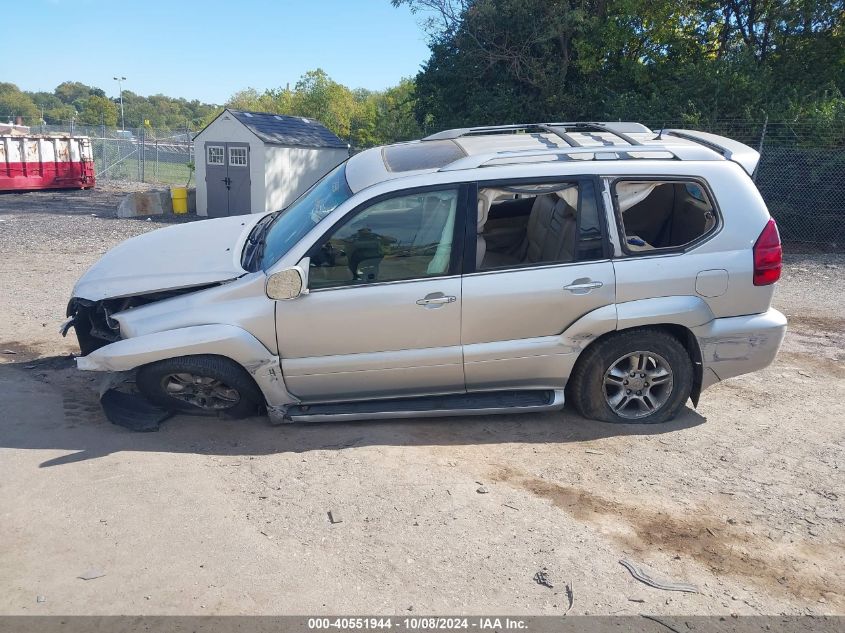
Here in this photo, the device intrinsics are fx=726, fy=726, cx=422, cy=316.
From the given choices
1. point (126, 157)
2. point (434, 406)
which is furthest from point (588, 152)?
point (126, 157)

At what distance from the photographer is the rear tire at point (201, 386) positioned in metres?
4.68

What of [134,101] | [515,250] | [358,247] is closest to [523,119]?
[515,250]

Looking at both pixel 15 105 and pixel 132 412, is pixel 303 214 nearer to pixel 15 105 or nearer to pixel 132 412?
pixel 132 412

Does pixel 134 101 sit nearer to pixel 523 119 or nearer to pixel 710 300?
pixel 523 119

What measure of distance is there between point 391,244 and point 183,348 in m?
1.48

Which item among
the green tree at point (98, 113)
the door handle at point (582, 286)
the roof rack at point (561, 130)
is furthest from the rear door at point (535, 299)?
the green tree at point (98, 113)

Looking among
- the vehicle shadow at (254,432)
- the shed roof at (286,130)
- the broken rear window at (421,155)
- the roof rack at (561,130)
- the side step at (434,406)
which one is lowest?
the vehicle shadow at (254,432)

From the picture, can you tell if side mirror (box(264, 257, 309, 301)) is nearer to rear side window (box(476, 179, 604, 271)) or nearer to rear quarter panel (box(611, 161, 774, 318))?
rear side window (box(476, 179, 604, 271))

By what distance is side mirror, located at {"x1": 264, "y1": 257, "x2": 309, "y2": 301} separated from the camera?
14.9 ft

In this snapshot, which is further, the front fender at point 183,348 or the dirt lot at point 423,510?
the front fender at point 183,348

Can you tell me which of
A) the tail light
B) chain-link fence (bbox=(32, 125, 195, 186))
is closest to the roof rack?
the tail light

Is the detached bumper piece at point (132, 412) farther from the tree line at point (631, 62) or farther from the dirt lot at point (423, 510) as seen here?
the tree line at point (631, 62)

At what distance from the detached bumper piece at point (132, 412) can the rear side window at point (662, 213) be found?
3.36 metres

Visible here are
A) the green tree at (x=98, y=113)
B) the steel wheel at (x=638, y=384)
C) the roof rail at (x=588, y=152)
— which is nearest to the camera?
the roof rail at (x=588, y=152)
